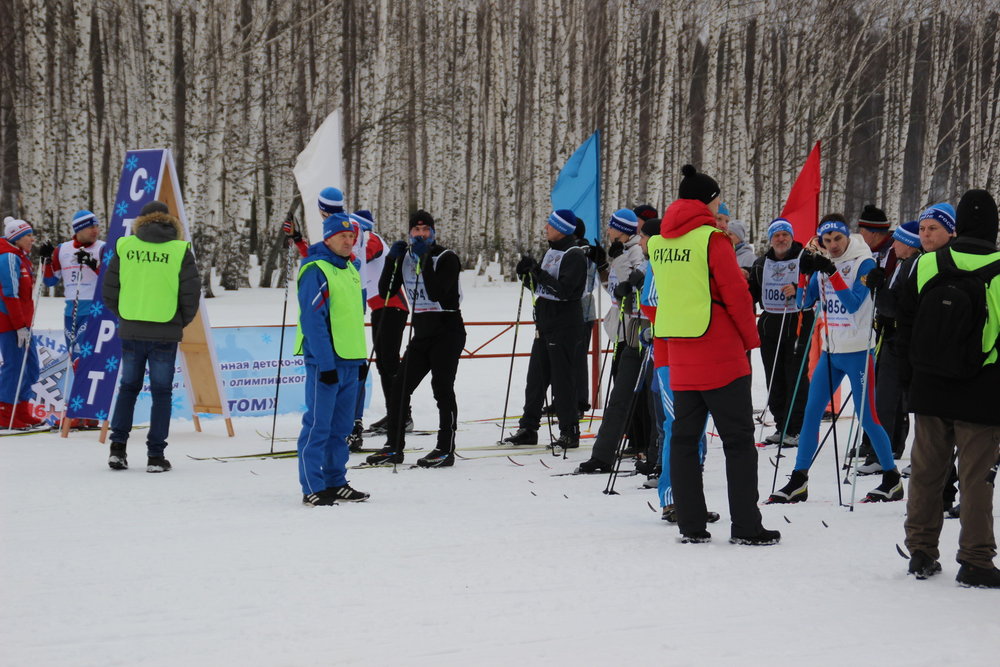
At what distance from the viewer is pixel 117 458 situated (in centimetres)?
776

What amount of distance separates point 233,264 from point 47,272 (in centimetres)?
1308

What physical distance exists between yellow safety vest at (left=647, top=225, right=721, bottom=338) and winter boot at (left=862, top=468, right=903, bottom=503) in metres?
2.23

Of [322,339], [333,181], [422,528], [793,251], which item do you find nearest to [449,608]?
[422,528]

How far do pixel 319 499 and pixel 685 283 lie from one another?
2.65 m

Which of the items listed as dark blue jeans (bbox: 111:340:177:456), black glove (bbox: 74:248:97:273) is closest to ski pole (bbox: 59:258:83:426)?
black glove (bbox: 74:248:97:273)

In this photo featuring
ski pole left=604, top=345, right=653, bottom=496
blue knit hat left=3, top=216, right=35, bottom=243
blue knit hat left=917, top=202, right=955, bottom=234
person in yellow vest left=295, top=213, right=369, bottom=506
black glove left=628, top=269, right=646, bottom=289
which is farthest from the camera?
blue knit hat left=3, top=216, right=35, bottom=243

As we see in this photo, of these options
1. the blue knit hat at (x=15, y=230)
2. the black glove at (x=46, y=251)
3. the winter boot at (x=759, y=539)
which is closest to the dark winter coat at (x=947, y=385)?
the winter boot at (x=759, y=539)

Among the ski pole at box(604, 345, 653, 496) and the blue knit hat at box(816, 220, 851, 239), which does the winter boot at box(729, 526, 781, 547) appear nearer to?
the ski pole at box(604, 345, 653, 496)

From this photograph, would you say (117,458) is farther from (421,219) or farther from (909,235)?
(909,235)

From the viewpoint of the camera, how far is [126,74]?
97.1 feet

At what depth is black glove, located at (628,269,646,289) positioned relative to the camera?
7.39 meters

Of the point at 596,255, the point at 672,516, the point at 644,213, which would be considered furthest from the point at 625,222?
the point at 672,516

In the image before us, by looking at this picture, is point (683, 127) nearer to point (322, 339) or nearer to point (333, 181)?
point (333, 181)

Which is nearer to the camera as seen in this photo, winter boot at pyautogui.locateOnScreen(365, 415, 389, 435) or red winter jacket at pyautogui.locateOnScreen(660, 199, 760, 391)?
red winter jacket at pyautogui.locateOnScreen(660, 199, 760, 391)
